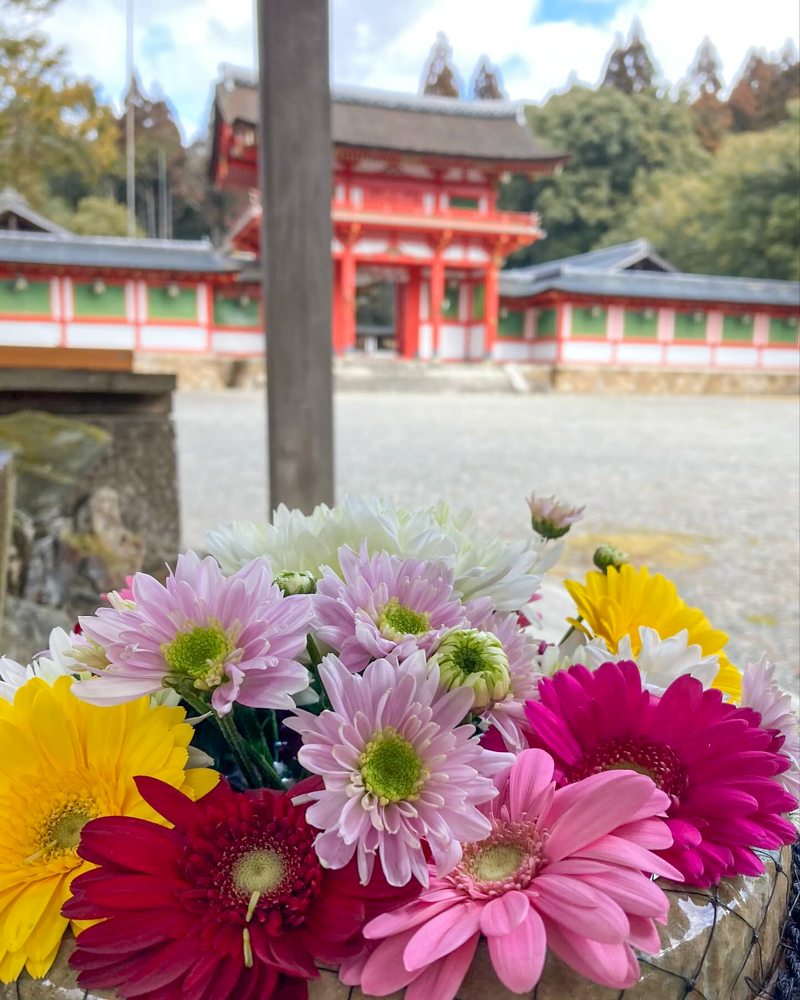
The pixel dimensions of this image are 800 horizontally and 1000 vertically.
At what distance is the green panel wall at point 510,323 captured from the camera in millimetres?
6695

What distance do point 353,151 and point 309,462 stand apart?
18.4 feet

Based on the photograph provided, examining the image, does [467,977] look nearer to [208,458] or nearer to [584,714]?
[584,714]

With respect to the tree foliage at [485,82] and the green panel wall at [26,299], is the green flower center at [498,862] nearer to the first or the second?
the tree foliage at [485,82]

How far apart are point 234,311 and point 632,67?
5513mm

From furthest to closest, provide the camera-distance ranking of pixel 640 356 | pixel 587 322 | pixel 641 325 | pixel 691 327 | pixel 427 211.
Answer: pixel 427 211 → pixel 587 322 → pixel 641 325 → pixel 691 327 → pixel 640 356

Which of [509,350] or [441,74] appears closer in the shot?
[441,74]

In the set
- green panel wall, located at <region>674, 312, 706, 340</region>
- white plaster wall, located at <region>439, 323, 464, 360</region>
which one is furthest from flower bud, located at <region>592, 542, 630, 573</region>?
white plaster wall, located at <region>439, 323, 464, 360</region>

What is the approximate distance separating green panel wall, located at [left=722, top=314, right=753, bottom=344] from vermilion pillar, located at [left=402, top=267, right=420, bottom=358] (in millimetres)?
6410

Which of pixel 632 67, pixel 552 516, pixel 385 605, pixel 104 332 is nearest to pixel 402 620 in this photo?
pixel 385 605

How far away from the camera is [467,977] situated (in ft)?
0.60

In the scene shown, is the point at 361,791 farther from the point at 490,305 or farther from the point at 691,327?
the point at 490,305

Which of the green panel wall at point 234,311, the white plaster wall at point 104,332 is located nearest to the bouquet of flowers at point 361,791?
the white plaster wall at point 104,332

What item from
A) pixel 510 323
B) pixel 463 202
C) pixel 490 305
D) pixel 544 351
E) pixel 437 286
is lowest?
pixel 544 351

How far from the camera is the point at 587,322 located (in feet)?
14.7
